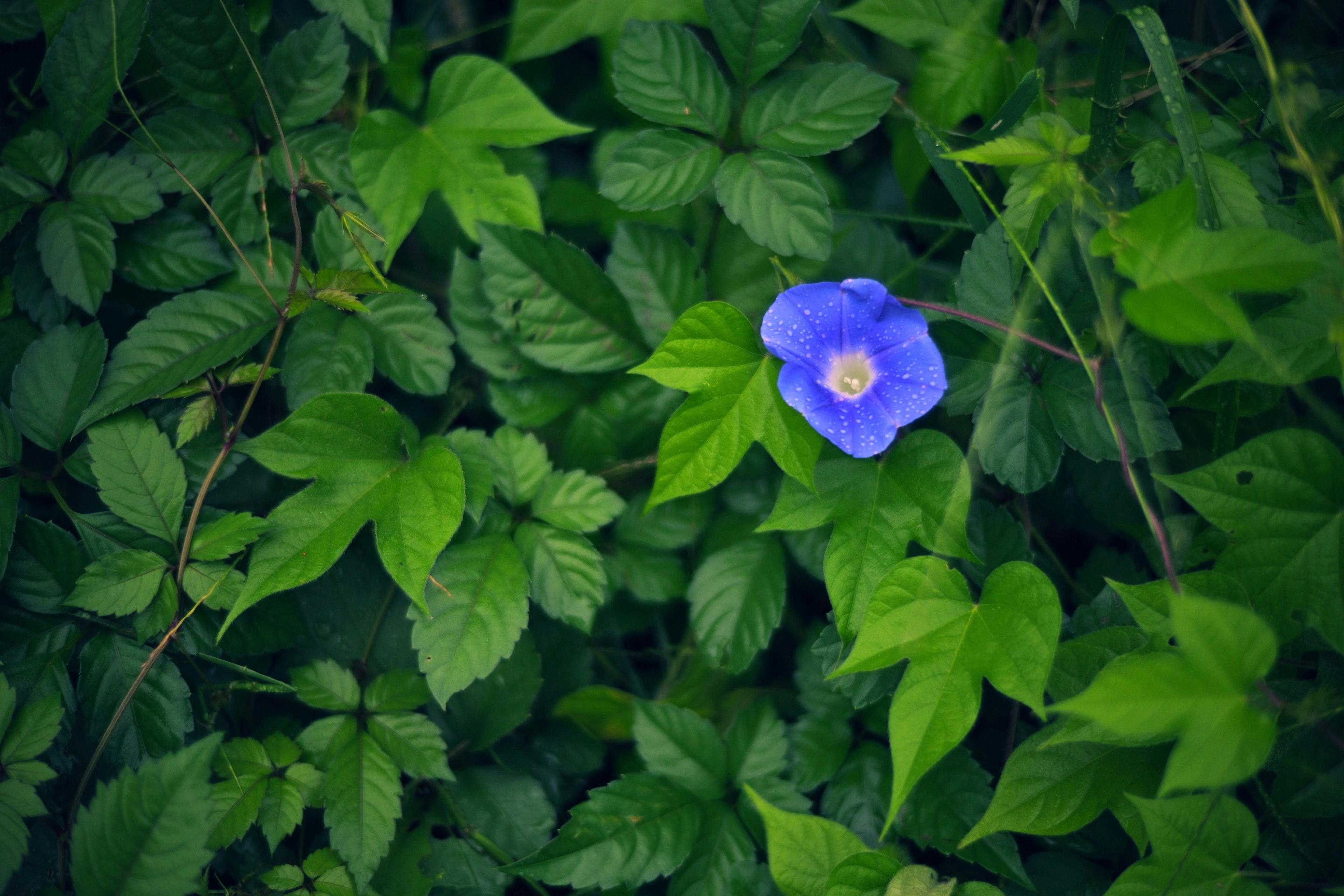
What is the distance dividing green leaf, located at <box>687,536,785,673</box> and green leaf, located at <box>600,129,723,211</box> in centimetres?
73

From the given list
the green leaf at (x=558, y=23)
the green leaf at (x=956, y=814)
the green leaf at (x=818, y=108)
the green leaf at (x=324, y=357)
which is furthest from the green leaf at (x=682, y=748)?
the green leaf at (x=558, y=23)

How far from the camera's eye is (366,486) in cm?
148

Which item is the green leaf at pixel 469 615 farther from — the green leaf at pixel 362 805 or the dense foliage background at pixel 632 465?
the green leaf at pixel 362 805

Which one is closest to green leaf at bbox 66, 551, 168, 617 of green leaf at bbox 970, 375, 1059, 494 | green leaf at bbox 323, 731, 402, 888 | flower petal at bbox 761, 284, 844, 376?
green leaf at bbox 323, 731, 402, 888

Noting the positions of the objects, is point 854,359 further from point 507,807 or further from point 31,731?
point 31,731

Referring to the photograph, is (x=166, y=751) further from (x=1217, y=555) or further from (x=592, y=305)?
(x=1217, y=555)

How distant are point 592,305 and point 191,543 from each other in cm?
90

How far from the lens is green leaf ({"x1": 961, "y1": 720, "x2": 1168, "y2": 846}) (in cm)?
131

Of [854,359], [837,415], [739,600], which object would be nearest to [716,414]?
[837,415]

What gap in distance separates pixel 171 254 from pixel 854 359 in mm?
1407

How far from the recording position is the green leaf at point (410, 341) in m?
1.64

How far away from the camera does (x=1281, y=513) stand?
1256 millimetres

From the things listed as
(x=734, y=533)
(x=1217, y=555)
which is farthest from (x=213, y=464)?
(x=1217, y=555)

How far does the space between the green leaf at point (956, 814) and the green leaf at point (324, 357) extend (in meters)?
1.35
